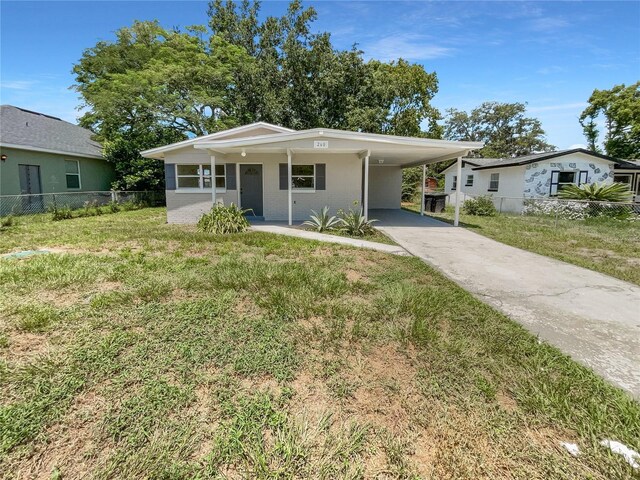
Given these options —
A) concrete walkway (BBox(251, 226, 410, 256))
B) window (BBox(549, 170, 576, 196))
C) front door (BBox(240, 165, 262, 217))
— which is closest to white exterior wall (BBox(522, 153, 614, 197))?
window (BBox(549, 170, 576, 196))

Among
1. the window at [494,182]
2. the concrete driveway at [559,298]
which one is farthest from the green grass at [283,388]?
the window at [494,182]

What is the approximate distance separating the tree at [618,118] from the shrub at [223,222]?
31.8m

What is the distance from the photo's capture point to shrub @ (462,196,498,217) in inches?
625

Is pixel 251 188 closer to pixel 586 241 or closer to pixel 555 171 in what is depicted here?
pixel 586 241

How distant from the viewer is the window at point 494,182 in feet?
65.8

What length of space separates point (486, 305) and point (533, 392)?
1843mm

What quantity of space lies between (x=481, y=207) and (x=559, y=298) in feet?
40.6

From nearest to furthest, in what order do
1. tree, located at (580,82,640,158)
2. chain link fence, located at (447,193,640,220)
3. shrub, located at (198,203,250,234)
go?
shrub, located at (198,203,250,234), chain link fence, located at (447,193,640,220), tree, located at (580,82,640,158)

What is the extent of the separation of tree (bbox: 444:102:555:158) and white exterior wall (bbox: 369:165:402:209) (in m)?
29.0

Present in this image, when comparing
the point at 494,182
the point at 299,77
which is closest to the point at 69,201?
the point at 299,77

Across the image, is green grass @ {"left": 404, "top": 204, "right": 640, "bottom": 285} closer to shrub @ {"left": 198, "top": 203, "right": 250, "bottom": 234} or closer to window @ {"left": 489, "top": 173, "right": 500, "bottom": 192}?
window @ {"left": 489, "top": 173, "right": 500, "bottom": 192}

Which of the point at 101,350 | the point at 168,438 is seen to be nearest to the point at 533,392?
the point at 168,438

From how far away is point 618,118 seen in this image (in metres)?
26.6

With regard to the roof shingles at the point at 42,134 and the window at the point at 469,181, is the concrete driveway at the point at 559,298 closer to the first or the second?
the roof shingles at the point at 42,134
